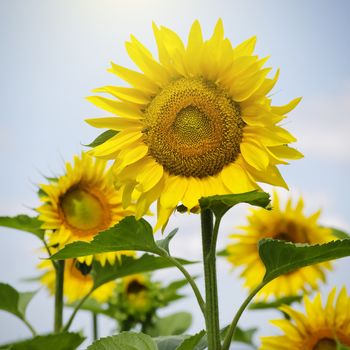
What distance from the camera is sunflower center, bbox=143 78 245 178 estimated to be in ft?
6.71

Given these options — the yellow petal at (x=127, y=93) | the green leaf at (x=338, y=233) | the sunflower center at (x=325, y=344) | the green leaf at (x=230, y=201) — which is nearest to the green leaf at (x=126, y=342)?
the green leaf at (x=230, y=201)

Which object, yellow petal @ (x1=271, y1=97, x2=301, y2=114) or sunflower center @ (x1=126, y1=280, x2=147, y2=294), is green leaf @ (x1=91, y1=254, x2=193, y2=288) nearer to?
yellow petal @ (x1=271, y1=97, x2=301, y2=114)

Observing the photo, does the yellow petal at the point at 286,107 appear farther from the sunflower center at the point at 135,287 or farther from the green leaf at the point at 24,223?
the sunflower center at the point at 135,287

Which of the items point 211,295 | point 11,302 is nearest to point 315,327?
point 211,295

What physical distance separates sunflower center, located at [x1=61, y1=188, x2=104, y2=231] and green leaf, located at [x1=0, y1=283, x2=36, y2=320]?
0.42 metres

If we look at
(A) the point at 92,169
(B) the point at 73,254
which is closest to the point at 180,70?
(B) the point at 73,254

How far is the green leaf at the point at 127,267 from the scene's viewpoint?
106 inches

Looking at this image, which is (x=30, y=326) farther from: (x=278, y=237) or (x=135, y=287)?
(x=278, y=237)

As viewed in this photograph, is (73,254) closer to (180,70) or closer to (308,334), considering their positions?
(180,70)

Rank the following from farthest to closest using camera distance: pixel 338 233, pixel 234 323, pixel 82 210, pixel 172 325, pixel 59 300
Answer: pixel 172 325, pixel 338 233, pixel 82 210, pixel 59 300, pixel 234 323

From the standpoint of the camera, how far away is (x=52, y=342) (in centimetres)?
251

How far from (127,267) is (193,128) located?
3.23 ft

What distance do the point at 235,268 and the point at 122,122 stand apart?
6.61ft

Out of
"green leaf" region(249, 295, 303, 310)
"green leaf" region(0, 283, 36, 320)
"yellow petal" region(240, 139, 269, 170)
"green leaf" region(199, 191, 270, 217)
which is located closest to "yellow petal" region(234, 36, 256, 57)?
"yellow petal" region(240, 139, 269, 170)
